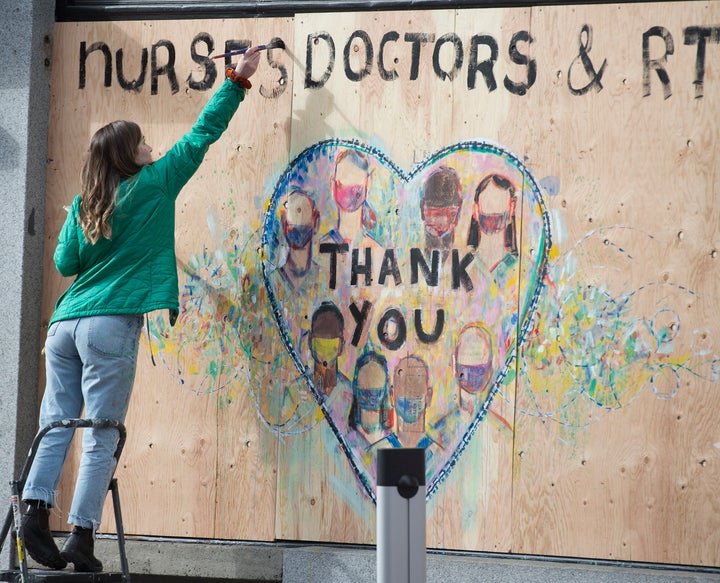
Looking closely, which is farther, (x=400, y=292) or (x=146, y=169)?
(x=400, y=292)

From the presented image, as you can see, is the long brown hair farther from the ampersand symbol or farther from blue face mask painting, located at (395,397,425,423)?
the ampersand symbol

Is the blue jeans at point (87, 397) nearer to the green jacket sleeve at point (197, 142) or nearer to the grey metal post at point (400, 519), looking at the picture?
the green jacket sleeve at point (197, 142)

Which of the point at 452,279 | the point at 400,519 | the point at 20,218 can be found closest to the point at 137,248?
the point at 20,218

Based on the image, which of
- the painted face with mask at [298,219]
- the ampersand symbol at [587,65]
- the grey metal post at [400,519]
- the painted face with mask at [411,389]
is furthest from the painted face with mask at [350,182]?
the grey metal post at [400,519]

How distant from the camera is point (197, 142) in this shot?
16.4 feet

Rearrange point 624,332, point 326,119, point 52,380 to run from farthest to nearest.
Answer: point 326,119 < point 624,332 < point 52,380

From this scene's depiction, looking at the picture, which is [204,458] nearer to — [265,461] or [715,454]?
[265,461]

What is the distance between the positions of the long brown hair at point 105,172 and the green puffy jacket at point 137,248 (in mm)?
52

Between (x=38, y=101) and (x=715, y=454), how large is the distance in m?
4.13

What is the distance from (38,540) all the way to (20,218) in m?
1.97

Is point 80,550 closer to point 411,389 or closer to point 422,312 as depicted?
point 411,389

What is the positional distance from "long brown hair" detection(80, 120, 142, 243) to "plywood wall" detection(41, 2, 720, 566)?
68 cm

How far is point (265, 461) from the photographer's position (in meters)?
5.43

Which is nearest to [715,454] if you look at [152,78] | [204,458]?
[204,458]
